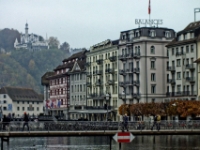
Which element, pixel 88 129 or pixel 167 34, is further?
pixel 167 34

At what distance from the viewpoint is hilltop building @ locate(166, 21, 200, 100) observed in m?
129

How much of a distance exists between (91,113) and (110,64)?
516 inches

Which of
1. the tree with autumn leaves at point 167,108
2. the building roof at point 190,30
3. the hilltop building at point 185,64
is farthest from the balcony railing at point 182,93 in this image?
the building roof at point 190,30

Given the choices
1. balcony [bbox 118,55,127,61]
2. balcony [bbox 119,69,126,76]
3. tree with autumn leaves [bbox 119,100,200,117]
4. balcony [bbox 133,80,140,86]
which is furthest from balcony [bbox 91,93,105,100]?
tree with autumn leaves [bbox 119,100,200,117]

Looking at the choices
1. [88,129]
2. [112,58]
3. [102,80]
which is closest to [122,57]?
[112,58]

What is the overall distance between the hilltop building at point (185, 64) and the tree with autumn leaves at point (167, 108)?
735cm

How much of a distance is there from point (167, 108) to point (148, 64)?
22201 mm

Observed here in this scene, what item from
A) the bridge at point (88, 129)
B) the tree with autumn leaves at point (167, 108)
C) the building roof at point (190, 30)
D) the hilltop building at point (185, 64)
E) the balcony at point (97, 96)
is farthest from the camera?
the balcony at point (97, 96)

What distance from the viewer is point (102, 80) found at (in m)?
162

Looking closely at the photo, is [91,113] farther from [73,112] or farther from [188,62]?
[188,62]

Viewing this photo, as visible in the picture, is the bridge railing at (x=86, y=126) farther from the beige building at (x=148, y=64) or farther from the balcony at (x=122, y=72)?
the balcony at (x=122, y=72)

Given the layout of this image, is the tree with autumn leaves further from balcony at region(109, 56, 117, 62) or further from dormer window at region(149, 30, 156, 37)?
balcony at region(109, 56, 117, 62)

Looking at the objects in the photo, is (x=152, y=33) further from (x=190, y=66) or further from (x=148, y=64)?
(x=190, y=66)

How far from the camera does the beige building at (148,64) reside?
143625 millimetres
